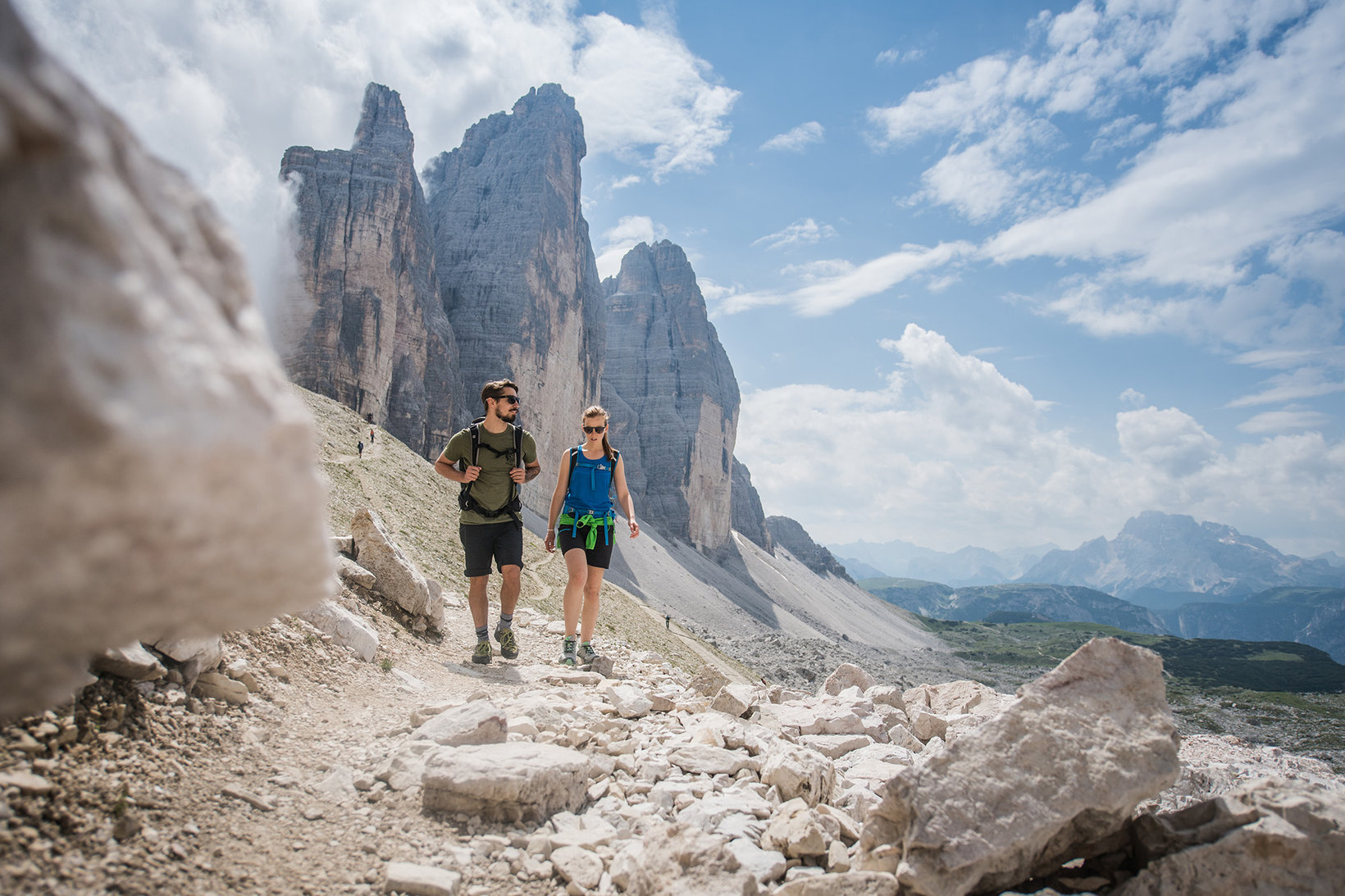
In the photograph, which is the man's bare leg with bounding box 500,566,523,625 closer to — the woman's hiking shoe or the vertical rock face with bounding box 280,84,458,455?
the woman's hiking shoe

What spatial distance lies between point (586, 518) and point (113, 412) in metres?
6.77

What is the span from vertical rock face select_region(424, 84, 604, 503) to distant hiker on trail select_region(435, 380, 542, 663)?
217ft

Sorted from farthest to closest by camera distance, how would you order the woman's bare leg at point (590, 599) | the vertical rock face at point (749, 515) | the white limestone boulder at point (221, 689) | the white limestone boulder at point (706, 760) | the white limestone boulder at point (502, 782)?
the vertical rock face at point (749, 515) → the woman's bare leg at point (590, 599) → the white limestone boulder at point (706, 760) → the white limestone boulder at point (221, 689) → the white limestone boulder at point (502, 782)

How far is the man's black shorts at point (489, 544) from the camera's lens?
320 inches

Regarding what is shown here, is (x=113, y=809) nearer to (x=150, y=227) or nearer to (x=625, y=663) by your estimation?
(x=150, y=227)

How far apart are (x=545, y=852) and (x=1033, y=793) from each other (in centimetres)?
272

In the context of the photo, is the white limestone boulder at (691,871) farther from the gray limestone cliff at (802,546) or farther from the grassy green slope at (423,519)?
the gray limestone cliff at (802,546)

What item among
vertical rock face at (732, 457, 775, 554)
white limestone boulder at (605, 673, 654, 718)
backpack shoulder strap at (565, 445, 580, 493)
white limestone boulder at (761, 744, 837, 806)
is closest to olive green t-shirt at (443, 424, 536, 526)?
backpack shoulder strap at (565, 445, 580, 493)

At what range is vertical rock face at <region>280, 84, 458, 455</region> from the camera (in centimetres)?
5950

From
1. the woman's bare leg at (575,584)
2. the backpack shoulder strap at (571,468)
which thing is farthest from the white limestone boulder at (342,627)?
the backpack shoulder strap at (571,468)

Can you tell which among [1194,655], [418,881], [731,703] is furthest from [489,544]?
[1194,655]

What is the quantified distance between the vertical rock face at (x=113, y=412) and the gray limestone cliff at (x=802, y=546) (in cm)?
15692

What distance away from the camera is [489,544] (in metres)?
8.20

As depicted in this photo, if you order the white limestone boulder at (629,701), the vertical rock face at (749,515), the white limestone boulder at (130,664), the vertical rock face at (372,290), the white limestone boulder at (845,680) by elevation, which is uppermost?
the vertical rock face at (372,290)
